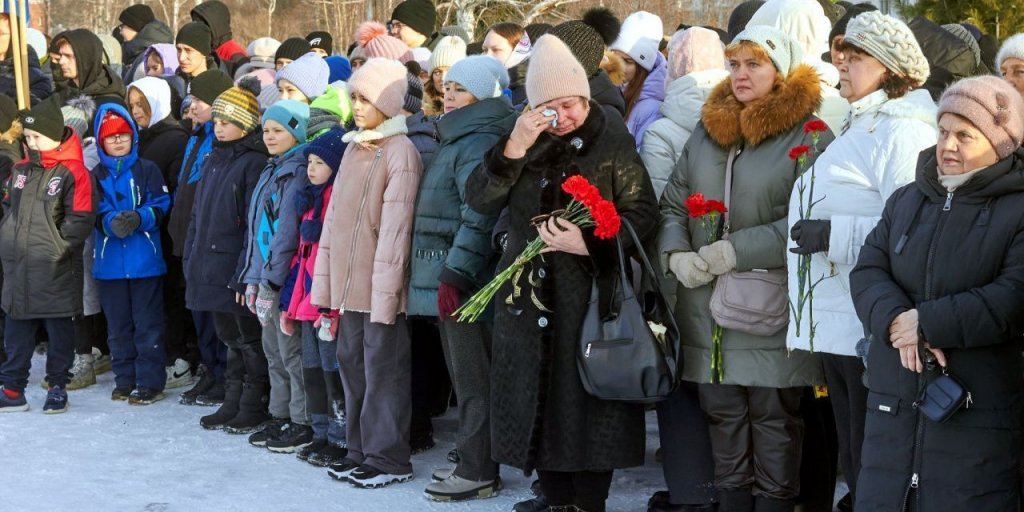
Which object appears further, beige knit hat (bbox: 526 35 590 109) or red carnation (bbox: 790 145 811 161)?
beige knit hat (bbox: 526 35 590 109)

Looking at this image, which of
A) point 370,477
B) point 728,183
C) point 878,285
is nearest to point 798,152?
point 728,183

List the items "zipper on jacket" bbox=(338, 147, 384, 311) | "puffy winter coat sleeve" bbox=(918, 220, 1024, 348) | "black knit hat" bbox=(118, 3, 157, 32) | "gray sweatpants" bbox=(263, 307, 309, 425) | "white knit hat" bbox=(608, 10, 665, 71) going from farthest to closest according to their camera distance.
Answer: "black knit hat" bbox=(118, 3, 157, 32), "gray sweatpants" bbox=(263, 307, 309, 425), "white knit hat" bbox=(608, 10, 665, 71), "zipper on jacket" bbox=(338, 147, 384, 311), "puffy winter coat sleeve" bbox=(918, 220, 1024, 348)

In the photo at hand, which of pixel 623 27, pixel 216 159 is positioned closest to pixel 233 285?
pixel 216 159

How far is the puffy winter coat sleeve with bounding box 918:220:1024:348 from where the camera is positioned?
327cm

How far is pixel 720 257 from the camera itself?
4.39 m

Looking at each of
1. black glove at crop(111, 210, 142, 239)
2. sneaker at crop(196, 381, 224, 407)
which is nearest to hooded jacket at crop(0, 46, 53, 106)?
black glove at crop(111, 210, 142, 239)

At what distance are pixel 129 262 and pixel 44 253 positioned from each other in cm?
54

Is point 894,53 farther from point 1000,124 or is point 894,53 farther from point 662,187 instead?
point 662,187

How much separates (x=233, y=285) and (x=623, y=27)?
2.75m

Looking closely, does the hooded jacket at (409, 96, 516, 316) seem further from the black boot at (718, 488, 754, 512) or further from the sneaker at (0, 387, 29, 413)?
the sneaker at (0, 387, 29, 413)

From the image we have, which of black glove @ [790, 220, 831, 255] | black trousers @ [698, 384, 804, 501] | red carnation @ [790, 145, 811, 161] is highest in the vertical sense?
red carnation @ [790, 145, 811, 161]

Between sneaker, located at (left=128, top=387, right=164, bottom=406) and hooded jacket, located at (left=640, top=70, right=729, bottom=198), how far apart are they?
13.7 feet

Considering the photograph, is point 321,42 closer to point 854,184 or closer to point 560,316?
point 560,316

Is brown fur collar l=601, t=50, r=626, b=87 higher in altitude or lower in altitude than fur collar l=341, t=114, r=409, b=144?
higher
